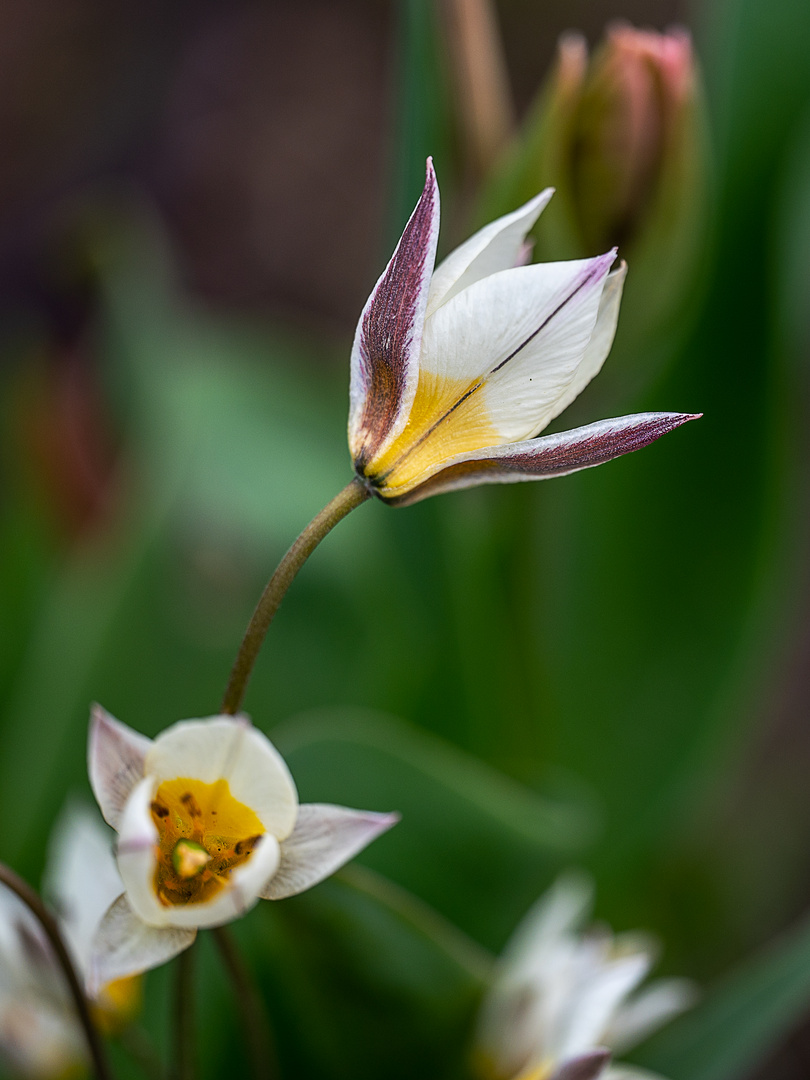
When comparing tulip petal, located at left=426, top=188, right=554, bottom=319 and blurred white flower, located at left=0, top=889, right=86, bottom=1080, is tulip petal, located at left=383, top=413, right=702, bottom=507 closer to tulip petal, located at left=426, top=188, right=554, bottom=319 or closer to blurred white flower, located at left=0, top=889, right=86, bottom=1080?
tulip petal, located at left=426, top=188, right=554, bottom=319

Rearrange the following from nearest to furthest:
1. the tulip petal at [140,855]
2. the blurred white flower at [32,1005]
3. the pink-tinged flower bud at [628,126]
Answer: the tulip petal at [140,855]
the blurred white flower at [32,1005]
the pink-tinged flower bud at [628,126]

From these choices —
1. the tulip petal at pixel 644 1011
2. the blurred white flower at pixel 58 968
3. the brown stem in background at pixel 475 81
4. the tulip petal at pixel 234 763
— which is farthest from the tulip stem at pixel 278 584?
the brown stem in background at pixel 475 81

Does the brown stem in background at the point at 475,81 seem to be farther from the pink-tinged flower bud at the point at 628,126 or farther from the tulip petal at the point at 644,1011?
the tulip petal at the point at 644,1011

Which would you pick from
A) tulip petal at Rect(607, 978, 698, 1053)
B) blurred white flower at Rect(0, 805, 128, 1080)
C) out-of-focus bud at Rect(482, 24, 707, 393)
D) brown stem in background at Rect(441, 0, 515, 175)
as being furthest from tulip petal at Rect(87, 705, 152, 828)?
brown stem in background at Rect(441, 0, 515, 175)

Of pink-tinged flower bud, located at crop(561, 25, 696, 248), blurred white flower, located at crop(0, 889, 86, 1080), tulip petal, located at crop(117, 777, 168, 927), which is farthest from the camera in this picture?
pink-tinged flower bud, located at crop(561, 25, 696, 248)

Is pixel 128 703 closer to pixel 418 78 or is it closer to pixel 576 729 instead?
pixel 576 729

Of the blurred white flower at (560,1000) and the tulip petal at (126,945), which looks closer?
the tulip petal at (126,945)

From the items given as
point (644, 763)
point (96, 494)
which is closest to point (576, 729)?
point (644, 763)
